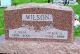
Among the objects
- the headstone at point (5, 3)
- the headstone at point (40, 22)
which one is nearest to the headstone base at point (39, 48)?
the headstone at point (40, 22)

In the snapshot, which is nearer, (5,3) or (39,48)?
(39,48)

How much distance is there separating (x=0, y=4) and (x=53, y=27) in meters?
6.34

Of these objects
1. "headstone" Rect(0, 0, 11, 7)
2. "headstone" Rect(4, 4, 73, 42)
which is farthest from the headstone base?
"headstone" Rect(0, 0, 11, 7)

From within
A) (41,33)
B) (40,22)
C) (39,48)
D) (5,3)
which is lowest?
(5,3)

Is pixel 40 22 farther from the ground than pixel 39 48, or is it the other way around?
pixel 40 22

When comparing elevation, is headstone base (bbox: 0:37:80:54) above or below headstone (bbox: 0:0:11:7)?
above

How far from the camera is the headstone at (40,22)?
4.35 metres

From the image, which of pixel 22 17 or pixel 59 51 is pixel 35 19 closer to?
pixel 22 17

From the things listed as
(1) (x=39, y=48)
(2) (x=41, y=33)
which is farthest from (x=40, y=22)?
(1) (x=39, y=48)

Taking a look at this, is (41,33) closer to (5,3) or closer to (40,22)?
(40,22)

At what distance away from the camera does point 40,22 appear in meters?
4.38

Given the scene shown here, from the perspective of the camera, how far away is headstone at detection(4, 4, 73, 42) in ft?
14.3

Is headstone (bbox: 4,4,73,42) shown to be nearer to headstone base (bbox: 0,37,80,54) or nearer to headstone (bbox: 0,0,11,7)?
headstone base (bbox: 0,37,80,54)

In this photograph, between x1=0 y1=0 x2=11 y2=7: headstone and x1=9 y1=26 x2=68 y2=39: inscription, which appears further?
x1=0 y1=0 x2=11 y2=7: headstone
